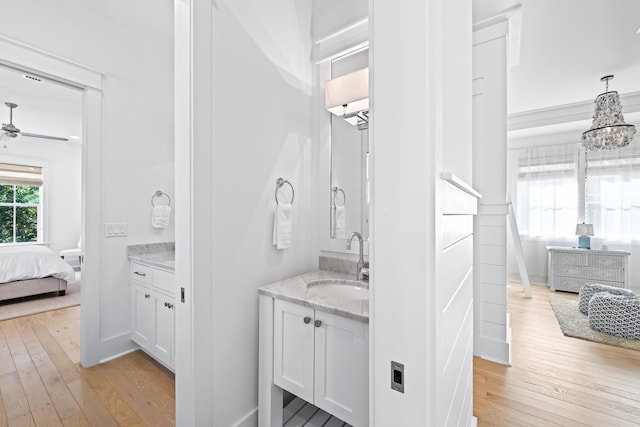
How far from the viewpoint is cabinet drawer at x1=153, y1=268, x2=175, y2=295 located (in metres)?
2.05

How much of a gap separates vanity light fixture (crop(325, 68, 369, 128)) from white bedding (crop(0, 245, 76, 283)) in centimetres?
464

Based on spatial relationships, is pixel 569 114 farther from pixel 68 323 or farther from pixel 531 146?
pixel 68 323

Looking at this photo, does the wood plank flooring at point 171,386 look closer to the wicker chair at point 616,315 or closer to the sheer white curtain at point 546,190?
the wicker chair at point 616,315

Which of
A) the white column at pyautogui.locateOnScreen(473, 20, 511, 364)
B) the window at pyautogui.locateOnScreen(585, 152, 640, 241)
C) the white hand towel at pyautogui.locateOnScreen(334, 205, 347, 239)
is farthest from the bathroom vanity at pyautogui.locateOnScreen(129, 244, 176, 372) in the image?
the window at pyautogui.locateOnScreen(585, 152, 640, 241)

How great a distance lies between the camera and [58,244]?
19.6ft

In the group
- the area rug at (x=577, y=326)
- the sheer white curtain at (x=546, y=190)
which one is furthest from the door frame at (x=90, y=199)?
the sheer white curtain at (x=546, y=190)

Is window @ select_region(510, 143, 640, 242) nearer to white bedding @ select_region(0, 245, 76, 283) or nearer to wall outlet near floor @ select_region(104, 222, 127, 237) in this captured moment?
wall outlet near floor @ select_region(104, 222, 127, 237)

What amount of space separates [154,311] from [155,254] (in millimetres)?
661

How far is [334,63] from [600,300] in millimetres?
3534

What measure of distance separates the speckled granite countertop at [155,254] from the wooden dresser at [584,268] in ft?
17.8

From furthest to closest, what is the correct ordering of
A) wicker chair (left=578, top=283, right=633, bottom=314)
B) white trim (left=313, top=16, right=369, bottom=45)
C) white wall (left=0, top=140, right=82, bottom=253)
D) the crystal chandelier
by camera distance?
white wall (left=0, top=140, right=82, bottom=253)
wicker chair (left=578, top=283, right=633, bottom=314)
the crystal chandelier
white trim (left=313, top=16, right=369, bottom=45)

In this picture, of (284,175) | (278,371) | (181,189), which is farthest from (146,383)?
(284,175)

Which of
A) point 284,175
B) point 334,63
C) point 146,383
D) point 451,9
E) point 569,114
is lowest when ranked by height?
point 146,383

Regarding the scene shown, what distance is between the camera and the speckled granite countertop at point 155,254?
7.17 ft
